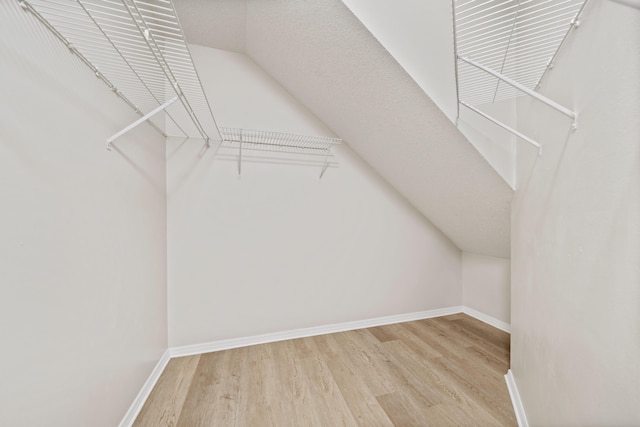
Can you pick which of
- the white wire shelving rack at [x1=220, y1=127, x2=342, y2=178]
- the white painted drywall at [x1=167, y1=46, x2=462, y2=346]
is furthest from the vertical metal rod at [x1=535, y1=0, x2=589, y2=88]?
the white painted drywall at [x1=167, y1=46, x2=462, y2=346]

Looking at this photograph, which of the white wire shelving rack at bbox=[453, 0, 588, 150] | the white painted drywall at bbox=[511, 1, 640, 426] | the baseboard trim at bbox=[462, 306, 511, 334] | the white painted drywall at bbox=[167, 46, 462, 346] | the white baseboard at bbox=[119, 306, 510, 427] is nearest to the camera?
the white painted drywall at bbox=[511, 1, 640, 426]

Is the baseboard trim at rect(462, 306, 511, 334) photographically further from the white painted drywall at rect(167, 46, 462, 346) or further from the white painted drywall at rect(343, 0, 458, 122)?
the white painted drywall at rect(343, 0, 458, 122)

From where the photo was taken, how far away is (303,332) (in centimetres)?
204

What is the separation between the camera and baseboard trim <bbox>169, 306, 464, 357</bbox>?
1.80m

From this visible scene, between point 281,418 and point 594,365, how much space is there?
1.26 meters

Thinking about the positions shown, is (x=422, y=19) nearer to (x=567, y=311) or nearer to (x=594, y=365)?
(x=567, y=311)

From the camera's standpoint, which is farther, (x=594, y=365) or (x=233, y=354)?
(x=233, y=354)

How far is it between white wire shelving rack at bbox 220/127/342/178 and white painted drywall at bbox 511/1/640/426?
130 centimetres

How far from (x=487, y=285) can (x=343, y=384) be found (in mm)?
1646

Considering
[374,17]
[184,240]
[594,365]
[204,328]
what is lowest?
[204,328]

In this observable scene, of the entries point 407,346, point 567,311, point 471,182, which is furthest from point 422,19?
point 407,346

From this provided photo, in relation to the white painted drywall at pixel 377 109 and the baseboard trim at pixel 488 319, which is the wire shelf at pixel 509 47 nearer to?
the white painted drywall at pixel 377 109

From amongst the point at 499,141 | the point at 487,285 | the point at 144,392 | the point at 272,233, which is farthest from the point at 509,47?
the point at 144,392

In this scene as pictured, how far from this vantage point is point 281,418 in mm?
1254
